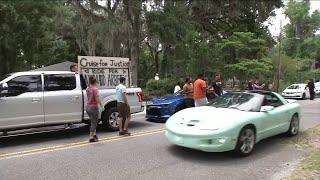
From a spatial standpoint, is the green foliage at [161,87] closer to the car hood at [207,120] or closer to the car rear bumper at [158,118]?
the car rear bumper at [158,118]

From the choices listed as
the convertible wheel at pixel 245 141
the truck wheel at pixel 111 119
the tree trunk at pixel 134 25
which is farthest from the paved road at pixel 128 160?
the tree trunk at pixel 134 25

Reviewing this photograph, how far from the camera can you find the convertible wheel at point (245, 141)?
28.0 feet

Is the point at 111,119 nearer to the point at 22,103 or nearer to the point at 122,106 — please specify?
the point at 122,106

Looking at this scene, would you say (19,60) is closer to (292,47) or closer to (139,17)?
(139,17)

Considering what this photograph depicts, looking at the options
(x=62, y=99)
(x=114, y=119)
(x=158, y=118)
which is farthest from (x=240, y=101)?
(x=158, y=118)

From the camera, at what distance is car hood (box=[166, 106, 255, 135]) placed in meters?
8.22

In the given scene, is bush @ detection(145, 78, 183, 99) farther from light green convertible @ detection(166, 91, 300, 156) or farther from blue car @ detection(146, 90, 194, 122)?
light green convertible @ detection(166, 91, 300, 156)

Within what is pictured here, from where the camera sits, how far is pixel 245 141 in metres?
8.70

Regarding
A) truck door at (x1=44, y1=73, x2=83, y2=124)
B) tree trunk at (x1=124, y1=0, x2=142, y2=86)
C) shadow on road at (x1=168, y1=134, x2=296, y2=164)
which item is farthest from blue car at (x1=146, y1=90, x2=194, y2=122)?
tree trunk at (x1=124, y1=0, x2=142, y2=86)

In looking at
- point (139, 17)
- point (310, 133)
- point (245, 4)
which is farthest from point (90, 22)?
point (310, 133)

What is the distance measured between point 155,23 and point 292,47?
184 feet

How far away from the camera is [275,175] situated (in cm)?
733

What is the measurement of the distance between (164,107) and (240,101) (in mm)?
4885

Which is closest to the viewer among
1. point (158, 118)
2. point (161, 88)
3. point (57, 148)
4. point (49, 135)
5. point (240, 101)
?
point (57, 148)
